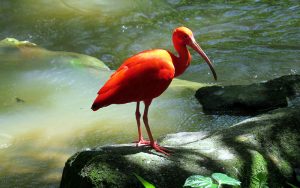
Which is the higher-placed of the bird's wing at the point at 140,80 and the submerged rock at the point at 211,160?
the bird's wing at the point at 140,80

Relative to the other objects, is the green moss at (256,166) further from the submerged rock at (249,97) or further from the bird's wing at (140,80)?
the submerged rock at (249,97)

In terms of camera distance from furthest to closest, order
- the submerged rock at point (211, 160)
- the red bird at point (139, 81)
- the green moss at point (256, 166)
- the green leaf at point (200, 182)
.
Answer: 1. the red bird at point (139, 81)
2. the green moss at point (256, 166)
3. the submerged rock at point (211, 160)
4. the green leaf at point (200, 182)

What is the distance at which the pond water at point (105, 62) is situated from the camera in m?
4.94

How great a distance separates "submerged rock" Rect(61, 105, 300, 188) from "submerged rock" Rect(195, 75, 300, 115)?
4.44ft

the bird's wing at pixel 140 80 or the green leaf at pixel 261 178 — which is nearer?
the green leaf at pixel 261 178

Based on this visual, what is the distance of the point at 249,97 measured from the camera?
5.34m

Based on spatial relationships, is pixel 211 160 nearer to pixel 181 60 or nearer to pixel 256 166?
pixel 256 166

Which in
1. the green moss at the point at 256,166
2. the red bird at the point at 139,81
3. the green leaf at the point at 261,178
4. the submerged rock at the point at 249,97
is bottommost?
the submerged rock at the point at 249,97

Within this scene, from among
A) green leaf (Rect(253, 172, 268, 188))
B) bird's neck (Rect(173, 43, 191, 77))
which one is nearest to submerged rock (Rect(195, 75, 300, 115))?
bird's neck (Rect(173, 43, 191, 77))

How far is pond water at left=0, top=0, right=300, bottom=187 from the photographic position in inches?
194

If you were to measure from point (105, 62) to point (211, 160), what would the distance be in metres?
5.07

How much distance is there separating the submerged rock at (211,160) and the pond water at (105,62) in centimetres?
115

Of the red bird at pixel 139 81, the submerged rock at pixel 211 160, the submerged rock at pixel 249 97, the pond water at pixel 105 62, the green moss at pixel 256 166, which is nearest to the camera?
the submerged rock at pixel 211 160

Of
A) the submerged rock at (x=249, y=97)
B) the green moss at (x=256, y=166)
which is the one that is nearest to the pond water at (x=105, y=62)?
the submerged rock at (x=249, y=97)
